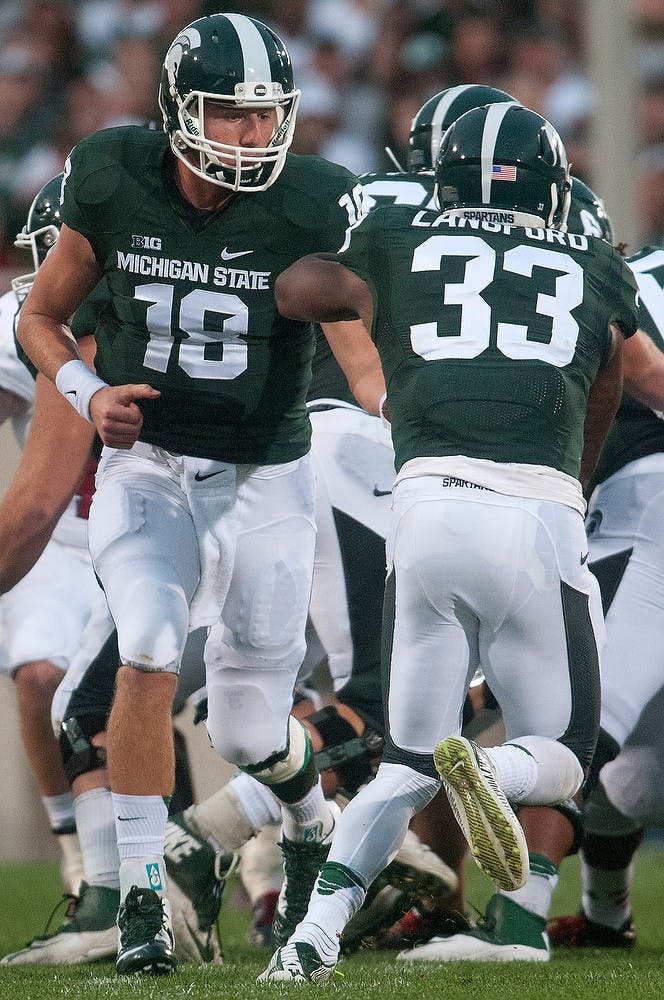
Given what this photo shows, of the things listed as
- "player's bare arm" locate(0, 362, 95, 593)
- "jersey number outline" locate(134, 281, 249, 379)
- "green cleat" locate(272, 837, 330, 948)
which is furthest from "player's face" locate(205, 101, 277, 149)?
"green cleat" locate(272, 837, 330, 948)

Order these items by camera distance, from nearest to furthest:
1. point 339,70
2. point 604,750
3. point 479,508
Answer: point 479,508
point 604,750
point 339,70

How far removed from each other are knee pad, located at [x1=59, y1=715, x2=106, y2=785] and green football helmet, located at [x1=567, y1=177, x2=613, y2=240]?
5.97ft

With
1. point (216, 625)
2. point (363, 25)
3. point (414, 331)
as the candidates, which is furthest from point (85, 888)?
point (363, 25)

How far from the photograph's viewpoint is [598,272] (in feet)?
9.78

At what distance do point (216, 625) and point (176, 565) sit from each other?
272 millimetres

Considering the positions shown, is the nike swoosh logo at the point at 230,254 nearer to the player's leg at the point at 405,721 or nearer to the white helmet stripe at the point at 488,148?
the white helmet stripe at the point at 488,148

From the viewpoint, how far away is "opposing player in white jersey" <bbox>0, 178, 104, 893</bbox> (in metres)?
4.16

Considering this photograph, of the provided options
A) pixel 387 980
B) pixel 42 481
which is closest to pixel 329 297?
pixel 42 481

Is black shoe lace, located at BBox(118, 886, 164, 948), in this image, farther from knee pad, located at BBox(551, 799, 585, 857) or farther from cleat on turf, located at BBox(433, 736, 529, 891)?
knee pad, located at BBox(551, 799, 585, 857)

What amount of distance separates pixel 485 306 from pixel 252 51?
813 millimetres

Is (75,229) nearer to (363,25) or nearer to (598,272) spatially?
(598,272)

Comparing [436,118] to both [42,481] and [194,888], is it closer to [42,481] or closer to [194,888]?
[42,481]

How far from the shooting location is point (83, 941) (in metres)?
3.40

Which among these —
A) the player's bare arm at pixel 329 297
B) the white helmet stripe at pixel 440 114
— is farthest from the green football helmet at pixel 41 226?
the player's bare arm at pixel 329 297
